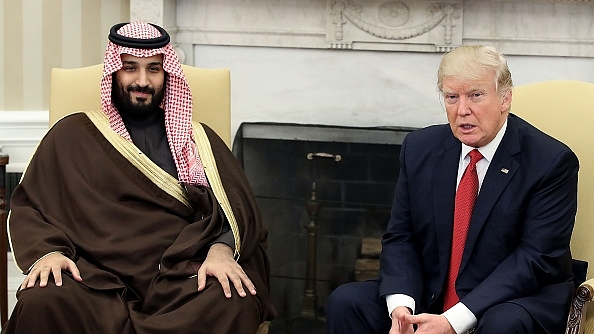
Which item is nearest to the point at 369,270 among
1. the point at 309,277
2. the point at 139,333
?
the point at 309,277

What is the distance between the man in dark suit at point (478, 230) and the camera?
100 inches

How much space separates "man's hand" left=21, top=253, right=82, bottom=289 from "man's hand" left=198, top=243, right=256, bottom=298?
0.37 meters

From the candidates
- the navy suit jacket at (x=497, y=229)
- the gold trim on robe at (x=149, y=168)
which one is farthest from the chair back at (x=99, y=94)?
the navy suit jacket at (x=497, y=229)

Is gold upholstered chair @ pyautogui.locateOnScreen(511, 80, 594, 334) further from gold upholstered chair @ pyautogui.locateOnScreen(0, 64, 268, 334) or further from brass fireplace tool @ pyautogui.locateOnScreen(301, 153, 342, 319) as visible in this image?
brass fireplace tool @ pyautogui.locateOnScreen(301, 153, 342, 319)

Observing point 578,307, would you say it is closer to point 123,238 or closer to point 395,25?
point 123,238

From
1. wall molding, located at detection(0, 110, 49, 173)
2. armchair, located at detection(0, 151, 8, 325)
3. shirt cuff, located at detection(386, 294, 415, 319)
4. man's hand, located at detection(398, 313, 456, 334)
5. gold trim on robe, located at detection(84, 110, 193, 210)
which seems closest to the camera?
man's hand, located at detection(398, 313, 456, 334)

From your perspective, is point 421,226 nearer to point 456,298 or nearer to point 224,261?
point 456,298

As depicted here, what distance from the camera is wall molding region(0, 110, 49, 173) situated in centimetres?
422

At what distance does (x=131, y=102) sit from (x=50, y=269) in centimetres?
70

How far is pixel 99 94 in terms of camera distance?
349cm

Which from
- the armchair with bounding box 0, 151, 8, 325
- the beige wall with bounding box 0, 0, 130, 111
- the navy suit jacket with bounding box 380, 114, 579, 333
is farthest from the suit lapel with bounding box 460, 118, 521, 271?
the beige wall with bounding box 0, 0, 130, 111

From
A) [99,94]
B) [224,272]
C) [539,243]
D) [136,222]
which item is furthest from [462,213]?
[99,94]

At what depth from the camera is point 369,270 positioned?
429cm

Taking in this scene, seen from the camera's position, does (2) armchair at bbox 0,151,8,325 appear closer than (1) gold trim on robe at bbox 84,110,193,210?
No
